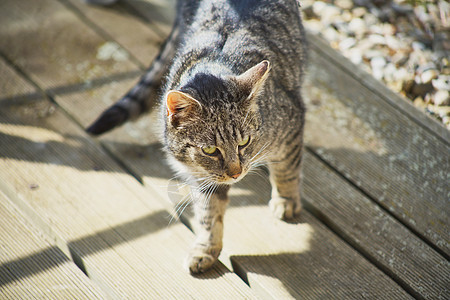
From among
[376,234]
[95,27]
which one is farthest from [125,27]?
[376,234]

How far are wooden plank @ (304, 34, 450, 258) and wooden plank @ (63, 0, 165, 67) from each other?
3.72 ft

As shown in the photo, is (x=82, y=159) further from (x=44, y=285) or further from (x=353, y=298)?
(x=353, y=298)

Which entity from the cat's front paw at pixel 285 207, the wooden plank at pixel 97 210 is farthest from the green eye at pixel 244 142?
the wooden plank at pixel 97 210

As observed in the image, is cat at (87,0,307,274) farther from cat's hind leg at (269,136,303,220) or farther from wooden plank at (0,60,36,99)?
wooden plank at (0,60,36,99)

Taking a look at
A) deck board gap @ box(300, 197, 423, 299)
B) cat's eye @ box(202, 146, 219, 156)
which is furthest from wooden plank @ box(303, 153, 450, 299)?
cat's eye @ box(202, 146, 219, 156)

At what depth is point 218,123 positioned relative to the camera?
1627 mm

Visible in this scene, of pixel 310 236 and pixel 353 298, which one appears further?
pixel 310 236

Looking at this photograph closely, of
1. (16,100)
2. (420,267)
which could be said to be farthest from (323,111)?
(16,100)

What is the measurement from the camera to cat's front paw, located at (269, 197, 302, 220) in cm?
201

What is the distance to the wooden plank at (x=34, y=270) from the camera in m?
1.74

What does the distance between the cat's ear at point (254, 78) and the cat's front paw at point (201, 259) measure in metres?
0.76

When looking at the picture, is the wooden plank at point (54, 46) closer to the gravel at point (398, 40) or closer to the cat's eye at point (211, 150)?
the cat's eye at point (211, 150)

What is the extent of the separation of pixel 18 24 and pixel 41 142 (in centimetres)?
112

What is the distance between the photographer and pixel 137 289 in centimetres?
177
